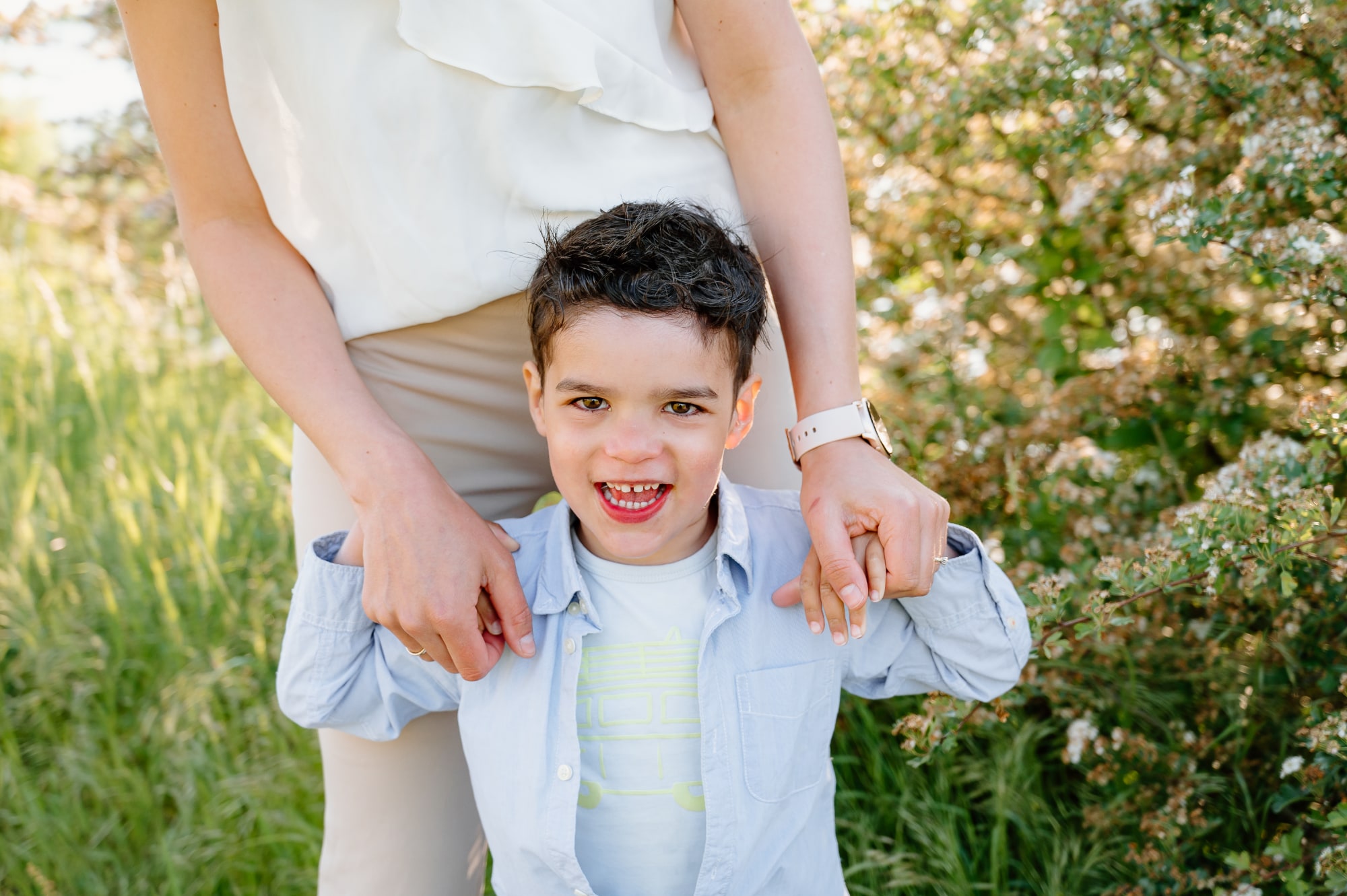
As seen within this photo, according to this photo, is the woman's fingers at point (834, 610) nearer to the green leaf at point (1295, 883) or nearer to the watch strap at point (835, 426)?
the watch strap at point (835, 426)

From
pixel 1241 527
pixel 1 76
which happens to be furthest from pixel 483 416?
pixel 1 76

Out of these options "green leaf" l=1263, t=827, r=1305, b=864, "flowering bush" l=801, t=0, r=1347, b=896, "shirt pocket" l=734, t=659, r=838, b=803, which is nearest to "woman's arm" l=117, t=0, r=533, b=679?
"shirt pocket" l=734, t=659, r=838, b=803

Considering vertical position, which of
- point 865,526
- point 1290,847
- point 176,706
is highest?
point 865,526

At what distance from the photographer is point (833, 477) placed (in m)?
1.42

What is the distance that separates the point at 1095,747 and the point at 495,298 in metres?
1.48

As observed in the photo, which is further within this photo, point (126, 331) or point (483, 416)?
point (126, 331)

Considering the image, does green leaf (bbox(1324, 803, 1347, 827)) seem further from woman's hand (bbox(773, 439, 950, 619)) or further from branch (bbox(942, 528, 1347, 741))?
woman's hand (bbox(773, 439, 950, 619))

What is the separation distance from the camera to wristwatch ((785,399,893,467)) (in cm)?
146

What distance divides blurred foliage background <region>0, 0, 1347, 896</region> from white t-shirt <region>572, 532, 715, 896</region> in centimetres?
52

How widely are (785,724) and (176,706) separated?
1.90 metres

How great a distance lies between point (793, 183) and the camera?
1.58 metres

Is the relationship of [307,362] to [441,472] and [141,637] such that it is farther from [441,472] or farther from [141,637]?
[141,637]

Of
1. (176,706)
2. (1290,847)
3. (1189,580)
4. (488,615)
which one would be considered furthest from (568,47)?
(176,706)

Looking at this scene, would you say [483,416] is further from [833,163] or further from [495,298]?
[833,163]
